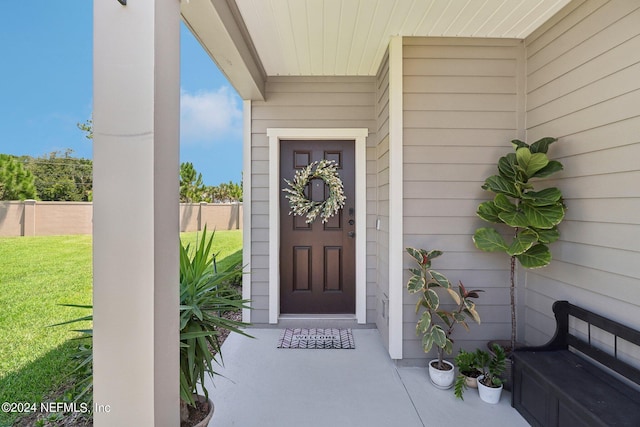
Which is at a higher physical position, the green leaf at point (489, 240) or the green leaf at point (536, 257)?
the green leaf at point (489, 240)

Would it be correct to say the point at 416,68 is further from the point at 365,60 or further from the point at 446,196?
the point at 446,196

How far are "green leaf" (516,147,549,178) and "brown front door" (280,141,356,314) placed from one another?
5.17ft

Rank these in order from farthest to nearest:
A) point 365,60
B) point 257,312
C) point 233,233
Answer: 1. point 233,233
2. point 257,312
3. point 365,60

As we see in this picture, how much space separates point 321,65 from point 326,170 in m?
1.02

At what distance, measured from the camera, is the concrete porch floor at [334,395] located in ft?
5.90

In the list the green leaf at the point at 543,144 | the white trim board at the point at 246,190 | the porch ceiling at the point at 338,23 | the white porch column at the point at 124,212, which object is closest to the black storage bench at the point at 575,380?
the green leaf at the point at 543,144

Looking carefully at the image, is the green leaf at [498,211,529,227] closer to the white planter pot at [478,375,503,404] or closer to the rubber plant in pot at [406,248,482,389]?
the rubber plant in pot at [406,248,482,389]

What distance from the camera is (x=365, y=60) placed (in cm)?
278

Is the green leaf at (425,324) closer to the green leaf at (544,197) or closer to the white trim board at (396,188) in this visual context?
the white trim board at (396,188)

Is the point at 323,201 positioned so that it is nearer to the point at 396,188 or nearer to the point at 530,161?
the point at 396,188

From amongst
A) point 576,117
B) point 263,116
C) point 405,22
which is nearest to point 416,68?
point 405,22

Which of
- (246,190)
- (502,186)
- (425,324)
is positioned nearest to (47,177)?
(246,190)

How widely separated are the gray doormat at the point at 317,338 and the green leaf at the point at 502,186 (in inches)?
70.5

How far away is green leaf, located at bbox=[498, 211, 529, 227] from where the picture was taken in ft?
6.21
